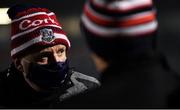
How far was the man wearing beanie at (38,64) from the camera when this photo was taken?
6.88 ft

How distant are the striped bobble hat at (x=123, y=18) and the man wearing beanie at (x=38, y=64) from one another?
→ 882 mm

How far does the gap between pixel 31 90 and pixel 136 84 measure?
3.67ft

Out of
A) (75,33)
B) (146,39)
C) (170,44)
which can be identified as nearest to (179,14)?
(170,44)

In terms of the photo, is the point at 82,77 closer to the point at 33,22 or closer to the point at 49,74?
the point at 49,74

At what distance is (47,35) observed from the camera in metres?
2.12

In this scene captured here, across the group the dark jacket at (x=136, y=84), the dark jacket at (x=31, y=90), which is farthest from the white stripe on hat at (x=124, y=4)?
the dark jacket at (x=31, y=90)

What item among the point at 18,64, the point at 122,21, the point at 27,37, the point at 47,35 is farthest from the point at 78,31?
the point at 122,21

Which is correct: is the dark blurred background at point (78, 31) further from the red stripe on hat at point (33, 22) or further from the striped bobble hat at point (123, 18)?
the striped bobble hat at point (123, 18)

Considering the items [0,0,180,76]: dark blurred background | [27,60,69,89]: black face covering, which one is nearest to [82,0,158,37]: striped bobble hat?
[0,0,180,76]: dark blurred background

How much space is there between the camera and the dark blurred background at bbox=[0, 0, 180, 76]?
1.79m

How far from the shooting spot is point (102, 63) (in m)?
1.23

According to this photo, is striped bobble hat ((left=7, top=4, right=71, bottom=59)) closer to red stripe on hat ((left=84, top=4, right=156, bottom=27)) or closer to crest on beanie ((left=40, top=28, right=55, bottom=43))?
crest on beanie ((left=40, top=28, right=55, bottom=43))

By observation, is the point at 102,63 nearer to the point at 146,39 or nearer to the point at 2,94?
the point at 146,39

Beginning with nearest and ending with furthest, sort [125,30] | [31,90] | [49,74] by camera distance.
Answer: [125,30]
[49,74]
[31,90]
